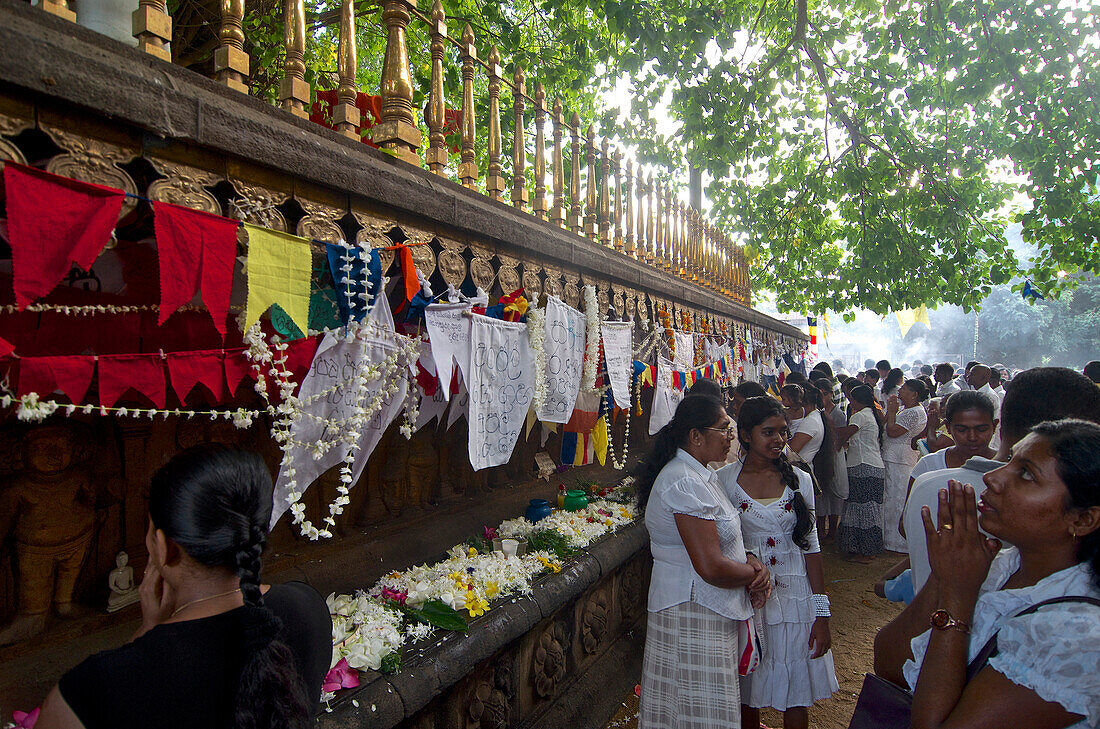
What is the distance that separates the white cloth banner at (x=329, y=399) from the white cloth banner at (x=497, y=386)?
1.95ft

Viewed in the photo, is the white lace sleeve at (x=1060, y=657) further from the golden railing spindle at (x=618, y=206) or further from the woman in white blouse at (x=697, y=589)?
the golden railing spindle at (x=618, y=206)

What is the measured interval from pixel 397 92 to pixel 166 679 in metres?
2.49

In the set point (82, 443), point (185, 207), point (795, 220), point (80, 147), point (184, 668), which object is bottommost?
point (184, 668)

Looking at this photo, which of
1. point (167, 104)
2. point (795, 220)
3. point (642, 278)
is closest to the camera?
point (167, 104)

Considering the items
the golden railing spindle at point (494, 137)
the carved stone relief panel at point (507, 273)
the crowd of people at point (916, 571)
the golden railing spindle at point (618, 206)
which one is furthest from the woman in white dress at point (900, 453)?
the golden railing spindle at point (494, 137)

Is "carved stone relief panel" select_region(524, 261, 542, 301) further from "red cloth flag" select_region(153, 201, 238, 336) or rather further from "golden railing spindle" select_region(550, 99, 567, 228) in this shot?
"red cloth flag" select_region(153, 201, 238, 336)

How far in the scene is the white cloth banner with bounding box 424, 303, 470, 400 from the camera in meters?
2.73

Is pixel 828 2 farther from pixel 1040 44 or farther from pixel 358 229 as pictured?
pixel 358 229

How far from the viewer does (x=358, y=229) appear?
2.36 metres

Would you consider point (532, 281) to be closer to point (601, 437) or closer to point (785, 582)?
point (601, 437)

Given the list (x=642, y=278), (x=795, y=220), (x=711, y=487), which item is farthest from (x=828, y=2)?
(x=711, y=487)

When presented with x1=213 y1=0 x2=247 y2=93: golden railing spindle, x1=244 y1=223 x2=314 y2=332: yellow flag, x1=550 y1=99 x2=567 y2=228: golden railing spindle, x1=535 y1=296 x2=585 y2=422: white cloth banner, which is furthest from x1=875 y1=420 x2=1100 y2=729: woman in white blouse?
x1=550 y1=99 x2=567 y2=228: golden railing spindle

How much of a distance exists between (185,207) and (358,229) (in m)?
0.72

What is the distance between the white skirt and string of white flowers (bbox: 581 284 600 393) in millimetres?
1960
